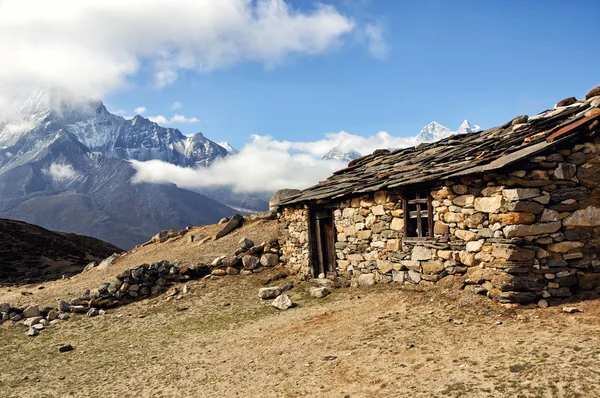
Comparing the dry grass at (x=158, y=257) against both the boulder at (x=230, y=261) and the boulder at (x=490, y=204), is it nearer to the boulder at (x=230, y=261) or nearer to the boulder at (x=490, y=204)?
the boulder at (x=230, y=261)

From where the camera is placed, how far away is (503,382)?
18.4 ft

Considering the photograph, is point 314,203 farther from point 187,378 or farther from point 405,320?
point 187,378

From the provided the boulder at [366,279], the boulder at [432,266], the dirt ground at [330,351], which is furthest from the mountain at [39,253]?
the boulder at [432,266]

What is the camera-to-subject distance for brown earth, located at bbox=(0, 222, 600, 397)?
19.6ft

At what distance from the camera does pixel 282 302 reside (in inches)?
466

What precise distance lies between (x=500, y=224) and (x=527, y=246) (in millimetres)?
647

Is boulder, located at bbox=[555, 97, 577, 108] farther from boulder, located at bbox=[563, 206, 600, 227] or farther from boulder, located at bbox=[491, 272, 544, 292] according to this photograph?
boulder, located at bbox=[491, 272, 544, 292]

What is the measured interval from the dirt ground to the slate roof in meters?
2.75

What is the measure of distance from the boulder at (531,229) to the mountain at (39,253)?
24.5 m

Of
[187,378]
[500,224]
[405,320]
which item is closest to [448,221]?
[500,224]

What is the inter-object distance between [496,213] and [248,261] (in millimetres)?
9160

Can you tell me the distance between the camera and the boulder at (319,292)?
12172 mm

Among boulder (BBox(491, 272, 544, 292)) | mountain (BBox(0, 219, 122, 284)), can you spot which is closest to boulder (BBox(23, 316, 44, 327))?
mountain (BBox(0, 219, 122, 284))

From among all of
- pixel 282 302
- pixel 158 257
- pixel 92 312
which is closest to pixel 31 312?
pixel 92 312
